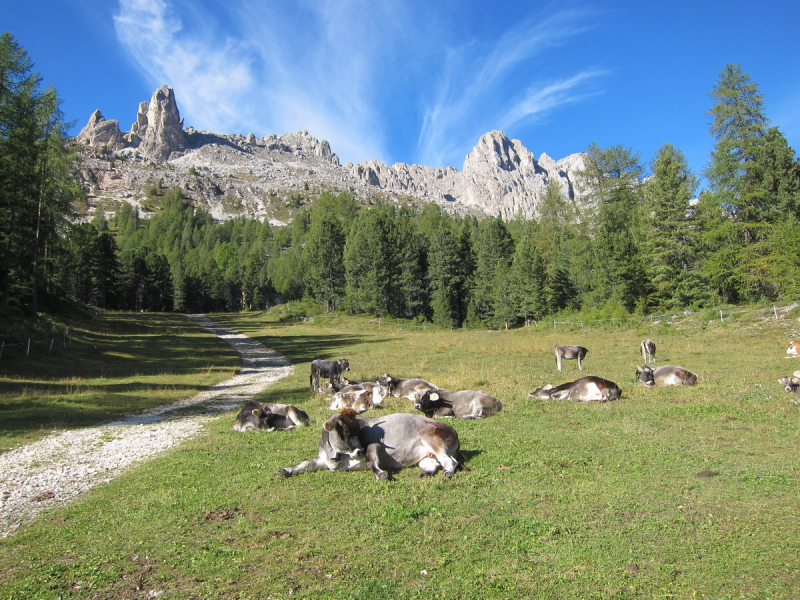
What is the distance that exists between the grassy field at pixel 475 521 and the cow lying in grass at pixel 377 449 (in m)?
0.29

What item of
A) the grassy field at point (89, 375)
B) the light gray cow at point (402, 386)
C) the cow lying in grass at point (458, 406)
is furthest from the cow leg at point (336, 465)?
the grassy field at point (89, 375)

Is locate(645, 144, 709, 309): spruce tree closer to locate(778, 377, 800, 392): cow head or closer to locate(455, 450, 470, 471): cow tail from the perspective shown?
locate(778, 377, 800, 392): cow head

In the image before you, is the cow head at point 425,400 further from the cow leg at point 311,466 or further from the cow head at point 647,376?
the cow head at point 647,376

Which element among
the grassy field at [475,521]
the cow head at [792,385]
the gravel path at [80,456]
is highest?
the cow head at [792,385]

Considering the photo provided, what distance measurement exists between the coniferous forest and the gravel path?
79.9ft

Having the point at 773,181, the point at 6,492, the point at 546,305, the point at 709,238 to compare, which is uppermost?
the point at 773,181

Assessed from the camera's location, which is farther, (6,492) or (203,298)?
(203,298)

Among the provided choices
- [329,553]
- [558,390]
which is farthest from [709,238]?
[329,553]

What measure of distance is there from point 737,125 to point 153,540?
5224cm

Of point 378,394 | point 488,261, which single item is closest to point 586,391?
point 378,394

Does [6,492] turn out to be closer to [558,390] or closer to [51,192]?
[558,390]

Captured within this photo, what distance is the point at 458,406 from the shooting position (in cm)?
1121

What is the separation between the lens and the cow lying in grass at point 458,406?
10938mm

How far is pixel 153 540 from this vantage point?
5168 mm
